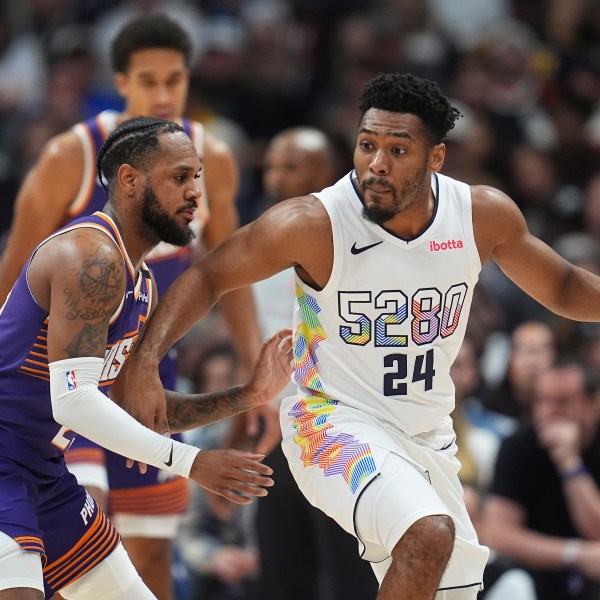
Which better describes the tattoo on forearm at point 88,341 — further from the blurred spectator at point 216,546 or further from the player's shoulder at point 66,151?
the blurred spectator at point 216,546

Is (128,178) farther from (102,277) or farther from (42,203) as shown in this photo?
(42,203)

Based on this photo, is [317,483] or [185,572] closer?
[317,483]

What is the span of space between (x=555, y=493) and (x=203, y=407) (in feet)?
9.98

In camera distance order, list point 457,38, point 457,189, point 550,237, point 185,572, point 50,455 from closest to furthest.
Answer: point 50,455 < point 457,189 < point 185,572 < point 550,237 < point 457,38

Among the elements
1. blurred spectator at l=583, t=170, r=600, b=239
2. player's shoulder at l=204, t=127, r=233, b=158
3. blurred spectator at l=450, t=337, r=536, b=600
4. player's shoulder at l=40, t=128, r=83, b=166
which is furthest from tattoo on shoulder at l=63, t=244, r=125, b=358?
blurred spectator at l=583, t=170, r=600, b=239

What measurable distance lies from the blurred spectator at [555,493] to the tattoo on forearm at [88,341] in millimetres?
3608

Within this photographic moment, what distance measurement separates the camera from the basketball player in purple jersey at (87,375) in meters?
4.74

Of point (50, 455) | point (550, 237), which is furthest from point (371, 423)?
point (550, 237)

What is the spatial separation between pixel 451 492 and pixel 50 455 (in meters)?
1.58

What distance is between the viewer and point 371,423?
525cm

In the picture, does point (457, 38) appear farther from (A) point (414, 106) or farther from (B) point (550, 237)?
(A) point (414, 106)

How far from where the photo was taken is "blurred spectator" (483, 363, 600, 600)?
766 cm

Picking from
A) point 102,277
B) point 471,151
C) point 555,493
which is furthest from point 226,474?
point 471,151

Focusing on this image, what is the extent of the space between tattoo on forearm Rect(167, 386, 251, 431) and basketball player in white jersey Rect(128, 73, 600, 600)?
0.25 meters
